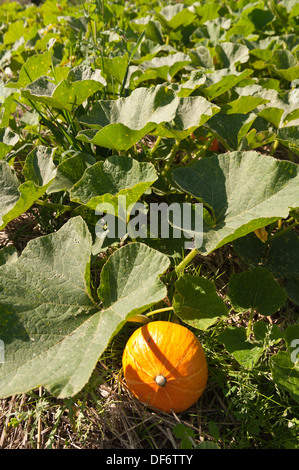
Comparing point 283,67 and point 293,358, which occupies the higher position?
point 283,67

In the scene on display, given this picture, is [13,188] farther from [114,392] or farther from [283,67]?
[283,67]

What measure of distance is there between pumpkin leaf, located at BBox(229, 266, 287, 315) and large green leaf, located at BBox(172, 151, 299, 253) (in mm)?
209

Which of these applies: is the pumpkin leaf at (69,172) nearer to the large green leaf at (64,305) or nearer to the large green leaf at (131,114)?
the large green leaf at (131,114)

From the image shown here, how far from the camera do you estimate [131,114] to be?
5.44 ft

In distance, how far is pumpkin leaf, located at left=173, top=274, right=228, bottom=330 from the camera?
132 centimetres

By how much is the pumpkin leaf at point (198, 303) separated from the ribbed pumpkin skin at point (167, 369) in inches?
2.5

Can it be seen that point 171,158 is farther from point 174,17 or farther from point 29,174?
point 174,17

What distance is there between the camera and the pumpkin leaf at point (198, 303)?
132 cm

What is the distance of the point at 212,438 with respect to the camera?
126cm

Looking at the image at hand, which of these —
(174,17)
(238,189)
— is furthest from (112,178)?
(174,17)

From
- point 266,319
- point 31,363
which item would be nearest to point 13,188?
point 31,363

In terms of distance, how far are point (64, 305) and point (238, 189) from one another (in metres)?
0.72

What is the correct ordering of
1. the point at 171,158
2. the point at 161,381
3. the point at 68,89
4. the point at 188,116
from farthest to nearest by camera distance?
the point at 171,158 < the point at 188,116 < the point at 68,89 < the point at 161,381
